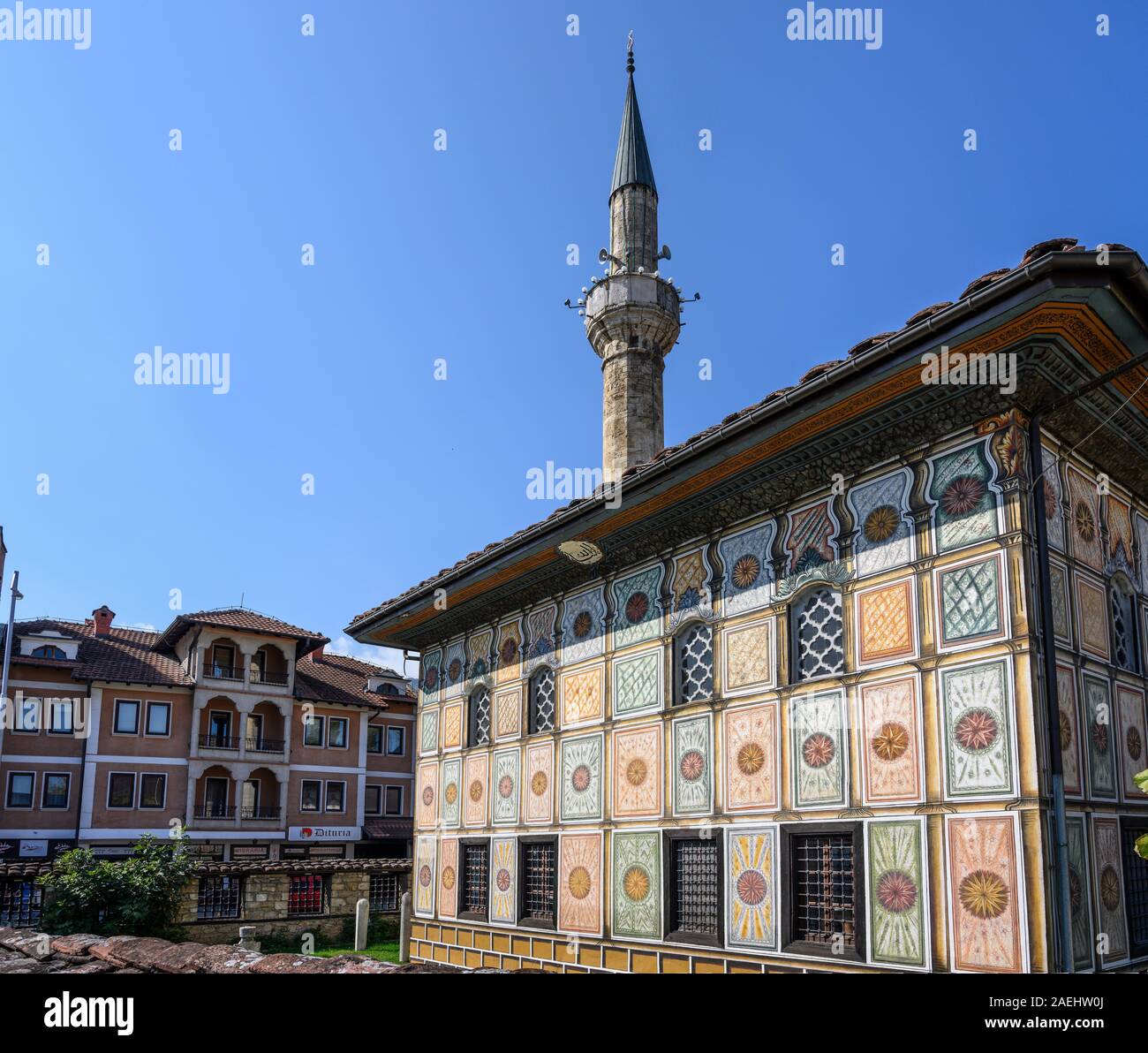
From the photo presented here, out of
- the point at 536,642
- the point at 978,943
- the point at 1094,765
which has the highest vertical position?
the point at 536,642

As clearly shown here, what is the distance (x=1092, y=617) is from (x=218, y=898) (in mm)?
16509

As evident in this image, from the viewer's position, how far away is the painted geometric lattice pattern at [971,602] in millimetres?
7113

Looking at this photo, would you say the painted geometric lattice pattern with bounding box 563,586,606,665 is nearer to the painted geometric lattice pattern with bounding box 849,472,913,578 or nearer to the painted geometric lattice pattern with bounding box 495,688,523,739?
the painted geometric lattice pattern with bounding box 495,688,523,739

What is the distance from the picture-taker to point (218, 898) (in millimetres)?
18938

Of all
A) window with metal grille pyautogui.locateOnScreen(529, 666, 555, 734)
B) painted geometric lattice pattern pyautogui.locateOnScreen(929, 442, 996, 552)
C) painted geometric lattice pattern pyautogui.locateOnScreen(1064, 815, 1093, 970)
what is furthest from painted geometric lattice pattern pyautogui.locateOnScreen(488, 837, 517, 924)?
painted geometric lattice pattern pyautogui.locateOnScreen(929, 442, 996, 552)

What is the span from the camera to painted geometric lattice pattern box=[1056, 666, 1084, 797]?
22.7ft

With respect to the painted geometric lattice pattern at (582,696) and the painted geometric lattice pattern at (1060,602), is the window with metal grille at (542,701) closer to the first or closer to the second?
the painted geometric lattice pattern at (582,696)

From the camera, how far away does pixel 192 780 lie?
91.2 feet

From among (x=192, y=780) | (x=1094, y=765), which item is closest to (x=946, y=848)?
(x=1094, y=765)

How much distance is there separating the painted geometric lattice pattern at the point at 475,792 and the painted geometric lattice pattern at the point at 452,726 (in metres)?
0.43

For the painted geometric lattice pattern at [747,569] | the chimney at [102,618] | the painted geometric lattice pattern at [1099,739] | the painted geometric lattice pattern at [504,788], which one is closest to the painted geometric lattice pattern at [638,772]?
the painted geometric lattice pattern at [747,569]

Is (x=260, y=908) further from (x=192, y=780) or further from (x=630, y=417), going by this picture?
(x=630, y=417)
